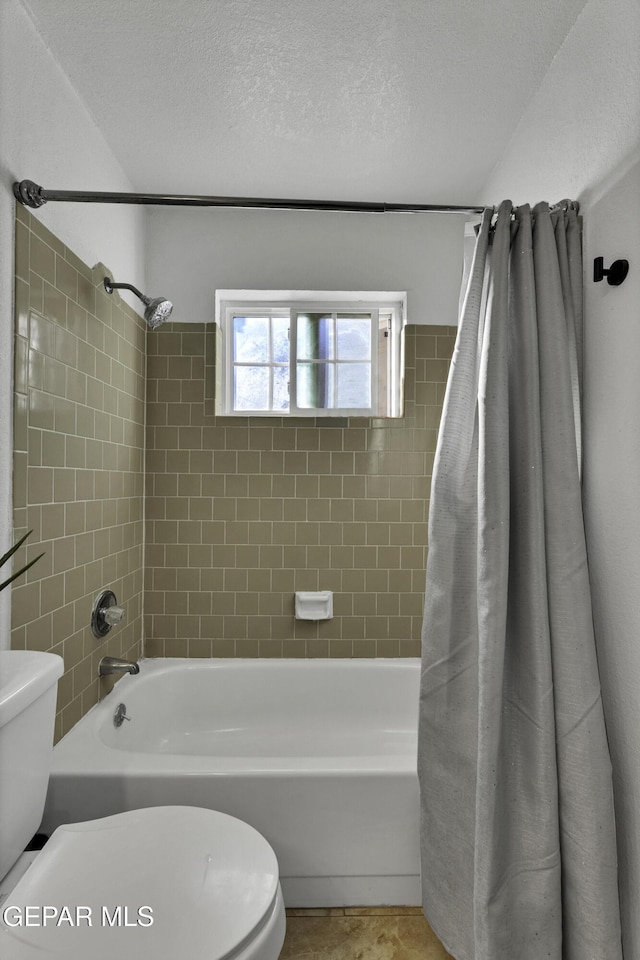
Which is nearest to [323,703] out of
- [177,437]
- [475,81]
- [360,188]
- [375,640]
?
[375,640]

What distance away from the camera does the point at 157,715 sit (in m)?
2.33

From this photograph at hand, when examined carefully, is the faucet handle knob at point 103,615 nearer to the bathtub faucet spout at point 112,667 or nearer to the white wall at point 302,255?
the bathtub faucet spout at point 112,667

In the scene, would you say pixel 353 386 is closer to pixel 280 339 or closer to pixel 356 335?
pixel 356 335

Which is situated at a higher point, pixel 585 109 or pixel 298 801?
pixel 585 109

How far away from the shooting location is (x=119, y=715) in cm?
203

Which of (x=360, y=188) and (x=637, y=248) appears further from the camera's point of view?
(x=360, y=188)

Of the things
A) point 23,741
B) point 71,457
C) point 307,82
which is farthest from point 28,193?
point 23,741

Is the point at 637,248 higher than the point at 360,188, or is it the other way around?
the point at 360,188

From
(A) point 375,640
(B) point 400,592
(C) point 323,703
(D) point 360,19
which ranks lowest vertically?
(C) point 323,703

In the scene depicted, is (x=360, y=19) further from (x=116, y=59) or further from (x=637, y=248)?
(x=637, y=248)

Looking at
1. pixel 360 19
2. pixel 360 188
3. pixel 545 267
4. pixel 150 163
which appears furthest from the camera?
pixel 360 188

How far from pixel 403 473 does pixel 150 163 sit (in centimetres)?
169

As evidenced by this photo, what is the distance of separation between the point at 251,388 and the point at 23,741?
1880mm

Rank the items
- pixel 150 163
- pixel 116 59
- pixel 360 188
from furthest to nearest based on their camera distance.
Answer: pixel 360 188 → pixel 150 163 → pixel 116 59
